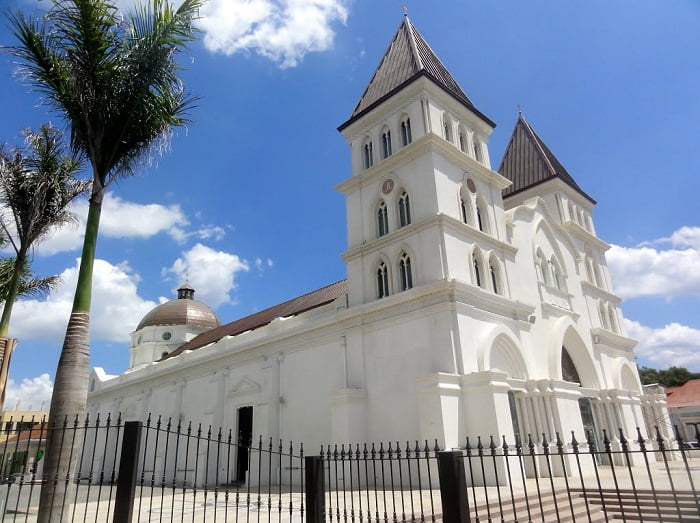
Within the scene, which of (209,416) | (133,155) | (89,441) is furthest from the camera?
(89,441)

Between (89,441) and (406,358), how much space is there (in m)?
26.0

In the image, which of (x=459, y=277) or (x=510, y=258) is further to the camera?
(x=510, y=258)

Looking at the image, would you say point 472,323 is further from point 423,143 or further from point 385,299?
point 423,143

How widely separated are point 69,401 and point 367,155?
15465 millimetres

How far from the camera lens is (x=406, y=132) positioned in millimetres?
19109

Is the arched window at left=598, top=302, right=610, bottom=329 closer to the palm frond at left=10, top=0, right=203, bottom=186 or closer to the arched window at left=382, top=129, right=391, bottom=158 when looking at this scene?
the arched window at left=382, top=129, right=391, bottom=158

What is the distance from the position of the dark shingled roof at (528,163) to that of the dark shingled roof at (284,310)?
10704mm

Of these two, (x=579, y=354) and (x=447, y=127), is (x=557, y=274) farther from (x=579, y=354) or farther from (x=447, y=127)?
(x=447, y=127)

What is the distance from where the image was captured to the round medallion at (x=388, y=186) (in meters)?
18.8

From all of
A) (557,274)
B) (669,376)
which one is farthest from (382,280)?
(669,376)

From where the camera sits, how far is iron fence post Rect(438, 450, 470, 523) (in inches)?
242

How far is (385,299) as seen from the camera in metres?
16.7

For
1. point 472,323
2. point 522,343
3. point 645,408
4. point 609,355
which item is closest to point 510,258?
point 522,343

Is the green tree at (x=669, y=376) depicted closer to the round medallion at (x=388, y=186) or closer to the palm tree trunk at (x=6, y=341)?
the round medallion at (x=388, y=186)
